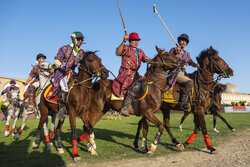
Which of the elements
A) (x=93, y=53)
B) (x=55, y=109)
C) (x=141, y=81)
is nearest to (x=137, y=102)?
(x=141, y=81)

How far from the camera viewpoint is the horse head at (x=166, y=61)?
6.67 meters

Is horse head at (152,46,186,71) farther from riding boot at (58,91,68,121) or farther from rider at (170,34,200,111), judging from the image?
riding boot at (58,91,68,121)

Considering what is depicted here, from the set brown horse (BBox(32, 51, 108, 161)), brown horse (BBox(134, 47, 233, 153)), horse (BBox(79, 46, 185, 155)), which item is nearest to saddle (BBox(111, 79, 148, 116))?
horse (BBox(79, 46, 185, 155))

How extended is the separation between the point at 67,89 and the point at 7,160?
270 centimetres

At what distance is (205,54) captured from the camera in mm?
7879

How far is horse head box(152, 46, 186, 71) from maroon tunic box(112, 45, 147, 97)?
0.85 m

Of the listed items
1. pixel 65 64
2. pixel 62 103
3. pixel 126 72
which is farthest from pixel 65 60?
pixel 126 72

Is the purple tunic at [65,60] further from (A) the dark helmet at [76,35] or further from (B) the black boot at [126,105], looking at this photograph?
(B) the black boot at [126,105]

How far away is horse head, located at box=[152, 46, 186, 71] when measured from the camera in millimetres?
6667

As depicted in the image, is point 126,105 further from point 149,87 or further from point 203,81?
point 203,81

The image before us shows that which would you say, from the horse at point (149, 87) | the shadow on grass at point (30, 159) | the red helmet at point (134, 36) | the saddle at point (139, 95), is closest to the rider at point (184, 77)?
the horse at point (149, 87)

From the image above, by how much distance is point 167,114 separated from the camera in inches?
330

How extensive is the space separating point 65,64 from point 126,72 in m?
2.13

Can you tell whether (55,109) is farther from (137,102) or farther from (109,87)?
(137,102)
